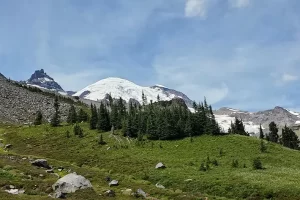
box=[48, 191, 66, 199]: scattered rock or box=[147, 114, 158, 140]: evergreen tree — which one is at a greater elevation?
box=[147, 114, 158, 140]: evergreen tree

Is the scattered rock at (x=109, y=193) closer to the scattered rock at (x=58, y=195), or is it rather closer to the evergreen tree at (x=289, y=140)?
the scattered rock at (x=58, y=195)

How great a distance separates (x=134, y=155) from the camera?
277 feet

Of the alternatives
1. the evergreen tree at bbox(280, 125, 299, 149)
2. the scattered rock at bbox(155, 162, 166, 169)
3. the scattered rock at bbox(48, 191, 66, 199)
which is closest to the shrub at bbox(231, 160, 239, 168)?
the scattered rock at bbox(155, 162, 166, 169)

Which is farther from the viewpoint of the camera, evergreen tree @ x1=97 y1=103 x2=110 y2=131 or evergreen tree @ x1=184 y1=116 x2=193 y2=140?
evergreen tree @ x1=97 y1=103 x2=110 y2=131

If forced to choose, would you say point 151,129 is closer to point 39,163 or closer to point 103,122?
point 103,122

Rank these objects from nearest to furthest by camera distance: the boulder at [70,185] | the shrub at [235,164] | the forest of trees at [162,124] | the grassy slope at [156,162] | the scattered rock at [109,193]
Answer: the boulder at [70,185] → the scattered rock at [109,193] → the grassy slope at [156,162] → the shrub at [235,164] → the forest of trees at [162,124]

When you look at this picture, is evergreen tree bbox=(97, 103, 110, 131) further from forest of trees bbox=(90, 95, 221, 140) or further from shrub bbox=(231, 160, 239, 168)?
shrub bbox=(231, 160, 239, 168)

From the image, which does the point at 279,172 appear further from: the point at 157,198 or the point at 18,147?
the point at 18,147

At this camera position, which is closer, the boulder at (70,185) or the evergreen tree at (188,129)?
the boulder at (70,185)

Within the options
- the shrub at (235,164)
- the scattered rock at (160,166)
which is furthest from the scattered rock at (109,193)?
the shrub at (235,164)

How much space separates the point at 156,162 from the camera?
7475 cm

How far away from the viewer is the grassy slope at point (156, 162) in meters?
47.3

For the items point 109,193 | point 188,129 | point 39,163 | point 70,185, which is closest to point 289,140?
point 188,129

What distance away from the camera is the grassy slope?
155 feet
